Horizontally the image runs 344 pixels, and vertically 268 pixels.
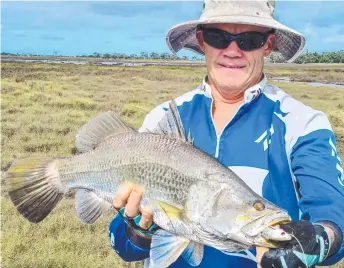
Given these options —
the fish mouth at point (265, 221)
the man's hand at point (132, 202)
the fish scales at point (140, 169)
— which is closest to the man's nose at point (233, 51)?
the fish scales at point (140, 169)

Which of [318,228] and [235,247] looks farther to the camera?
[235,247]

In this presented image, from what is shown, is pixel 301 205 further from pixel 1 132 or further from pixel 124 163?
pixel 1 132

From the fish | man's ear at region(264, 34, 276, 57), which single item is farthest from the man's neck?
the fish

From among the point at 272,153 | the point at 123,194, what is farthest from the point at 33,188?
the point at 272,153

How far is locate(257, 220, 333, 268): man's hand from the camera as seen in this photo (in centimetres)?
247

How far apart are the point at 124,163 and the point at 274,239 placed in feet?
3.77

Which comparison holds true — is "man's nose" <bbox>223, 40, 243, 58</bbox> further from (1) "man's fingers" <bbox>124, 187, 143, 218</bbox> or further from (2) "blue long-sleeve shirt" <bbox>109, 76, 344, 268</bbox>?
(1) "man's fingers" <bbox>124, 187, 143, 218</bbox>

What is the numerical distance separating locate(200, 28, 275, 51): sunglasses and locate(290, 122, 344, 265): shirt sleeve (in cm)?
70

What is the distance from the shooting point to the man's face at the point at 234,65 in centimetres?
366

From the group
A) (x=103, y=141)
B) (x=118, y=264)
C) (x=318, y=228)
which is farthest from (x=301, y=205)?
(x=118, y=264)

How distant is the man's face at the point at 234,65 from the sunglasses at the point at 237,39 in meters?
0.02

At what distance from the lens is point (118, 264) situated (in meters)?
7.70

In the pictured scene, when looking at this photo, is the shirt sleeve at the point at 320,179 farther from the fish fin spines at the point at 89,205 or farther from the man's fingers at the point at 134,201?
the fish fin spines at the point at 89,205

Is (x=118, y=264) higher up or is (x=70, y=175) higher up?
(x=70, y=175)
